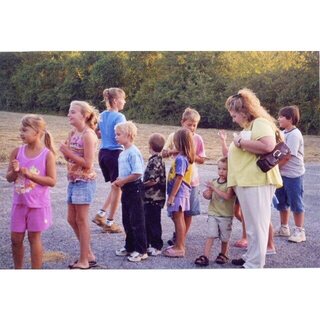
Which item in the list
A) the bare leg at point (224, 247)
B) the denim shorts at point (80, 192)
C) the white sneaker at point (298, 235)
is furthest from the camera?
the white sneaker at point (298, 235)

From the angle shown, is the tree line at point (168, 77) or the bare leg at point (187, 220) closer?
the tree line at point (168, 77)

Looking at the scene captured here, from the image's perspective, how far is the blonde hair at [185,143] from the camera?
16.4ft

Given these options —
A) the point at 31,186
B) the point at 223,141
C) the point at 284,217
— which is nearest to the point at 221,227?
the point at 284,217

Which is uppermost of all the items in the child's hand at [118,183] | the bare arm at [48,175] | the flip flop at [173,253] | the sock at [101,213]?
the bare arm at [48,175]

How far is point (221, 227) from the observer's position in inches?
198

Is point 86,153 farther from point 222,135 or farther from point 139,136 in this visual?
point 222,135

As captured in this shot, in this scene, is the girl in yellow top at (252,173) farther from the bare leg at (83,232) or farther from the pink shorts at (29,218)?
the pink shorts at (29,218)

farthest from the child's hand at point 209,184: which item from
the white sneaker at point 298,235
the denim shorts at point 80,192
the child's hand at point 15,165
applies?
the child's hand at point 15,165

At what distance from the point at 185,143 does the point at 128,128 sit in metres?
0.49

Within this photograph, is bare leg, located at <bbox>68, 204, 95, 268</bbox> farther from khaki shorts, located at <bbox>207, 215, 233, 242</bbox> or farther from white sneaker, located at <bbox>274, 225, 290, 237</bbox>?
white sneaker, located at <bbox>274, 225, 290, 237</bbox>

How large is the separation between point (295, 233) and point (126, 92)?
188 cm

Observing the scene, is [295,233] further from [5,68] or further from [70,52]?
[5,68]

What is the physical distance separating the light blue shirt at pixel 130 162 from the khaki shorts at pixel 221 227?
730mm

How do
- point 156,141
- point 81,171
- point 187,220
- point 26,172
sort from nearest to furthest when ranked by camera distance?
point 26,172 → point 81,171 → point 156,141 → point 187,220
